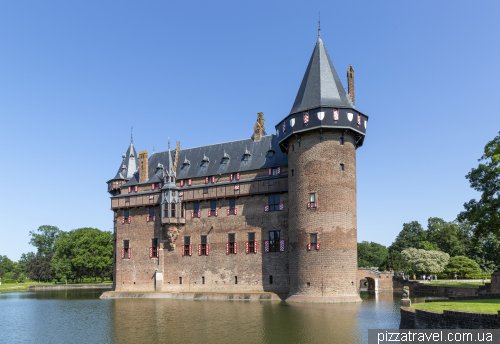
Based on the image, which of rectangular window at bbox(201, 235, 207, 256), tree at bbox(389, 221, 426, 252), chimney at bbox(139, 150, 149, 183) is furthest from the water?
tree at bbox(389, 221, 426, 252)

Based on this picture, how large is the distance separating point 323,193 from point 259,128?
41.4 feet

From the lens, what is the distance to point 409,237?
8488 centimetres

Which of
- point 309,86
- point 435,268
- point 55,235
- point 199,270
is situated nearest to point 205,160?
point 199,270

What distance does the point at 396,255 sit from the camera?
56250 mm

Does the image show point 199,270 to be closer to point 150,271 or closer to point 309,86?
point 150,271

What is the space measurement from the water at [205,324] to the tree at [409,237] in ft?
182

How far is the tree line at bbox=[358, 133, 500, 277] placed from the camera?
2733 cm

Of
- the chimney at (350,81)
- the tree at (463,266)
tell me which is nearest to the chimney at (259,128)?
the chimney at (350,81)

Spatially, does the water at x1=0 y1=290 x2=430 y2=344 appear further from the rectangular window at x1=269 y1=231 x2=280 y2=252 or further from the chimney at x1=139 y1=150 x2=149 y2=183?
the chimney at x1=139 y1=150 x2=149 y2=183

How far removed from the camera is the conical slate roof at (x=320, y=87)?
112 ft

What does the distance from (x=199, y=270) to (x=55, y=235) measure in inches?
2729

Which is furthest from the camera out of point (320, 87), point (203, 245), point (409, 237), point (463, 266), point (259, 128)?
point (409, 237)

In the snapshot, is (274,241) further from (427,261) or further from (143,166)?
(427,261)

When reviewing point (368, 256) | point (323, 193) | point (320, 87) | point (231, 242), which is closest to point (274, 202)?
point (231, 242)
